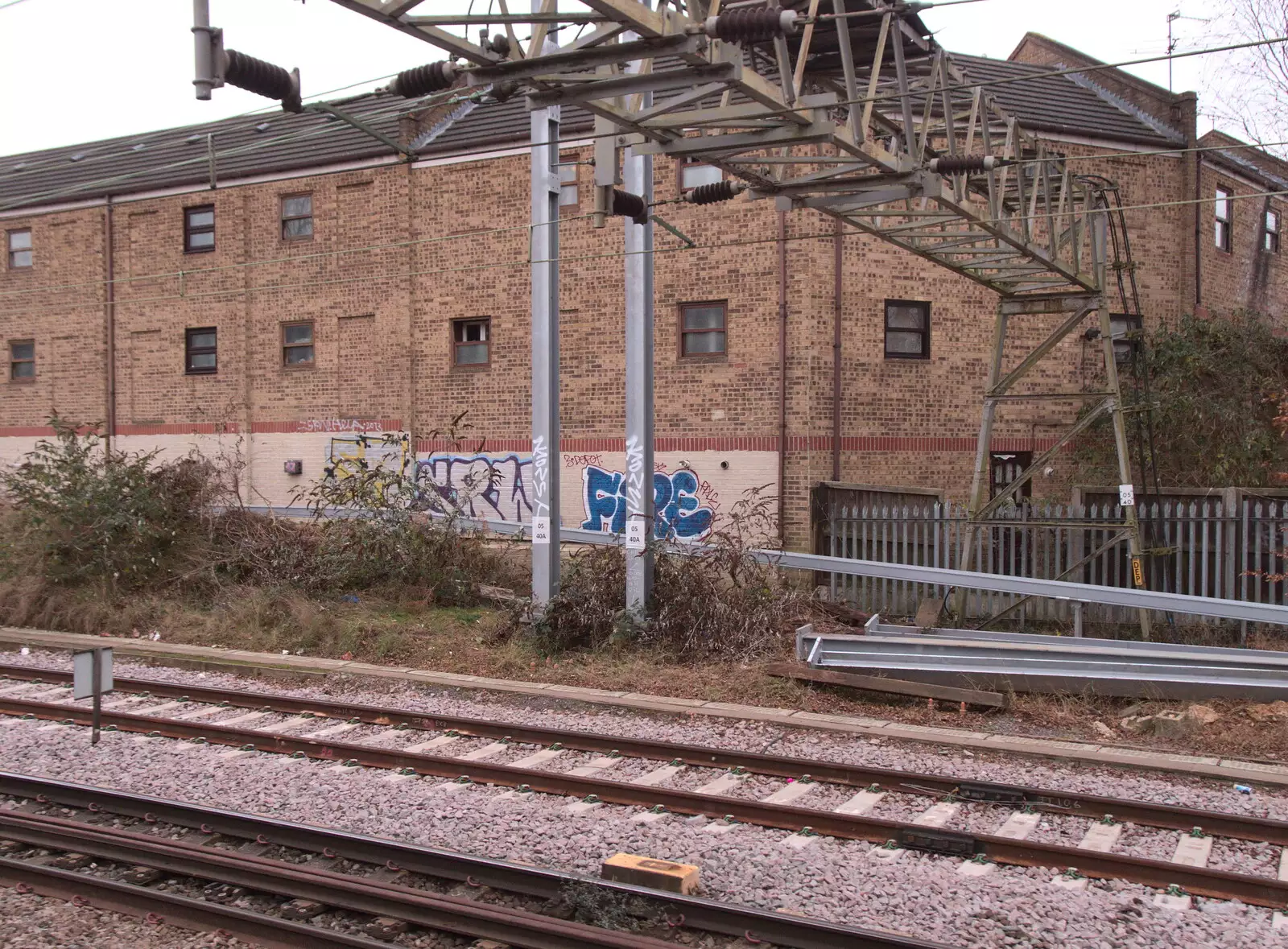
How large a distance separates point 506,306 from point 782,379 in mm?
5486

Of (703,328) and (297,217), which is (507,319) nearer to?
(703,328)

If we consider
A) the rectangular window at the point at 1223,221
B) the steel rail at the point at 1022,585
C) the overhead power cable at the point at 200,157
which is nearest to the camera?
the steel rail at the point at 1022,585

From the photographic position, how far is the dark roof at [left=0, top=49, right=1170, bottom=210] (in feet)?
61.8

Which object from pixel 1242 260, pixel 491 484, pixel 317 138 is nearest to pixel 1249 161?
pixel 1242 260

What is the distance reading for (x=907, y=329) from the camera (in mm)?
17781

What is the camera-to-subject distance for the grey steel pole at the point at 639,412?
12383mm

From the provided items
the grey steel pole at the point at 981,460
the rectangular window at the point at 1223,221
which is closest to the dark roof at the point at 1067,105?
the rectangular window at the point at 1223,221

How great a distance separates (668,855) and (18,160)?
97.0 ft

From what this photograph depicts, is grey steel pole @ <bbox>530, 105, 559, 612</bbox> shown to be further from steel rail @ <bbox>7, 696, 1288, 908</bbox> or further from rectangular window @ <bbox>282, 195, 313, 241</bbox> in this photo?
rectangular window @ <bbox>282, 195, 313, 241</bbox>

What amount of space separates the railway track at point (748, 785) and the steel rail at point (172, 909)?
2.52m

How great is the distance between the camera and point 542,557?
12.8 m

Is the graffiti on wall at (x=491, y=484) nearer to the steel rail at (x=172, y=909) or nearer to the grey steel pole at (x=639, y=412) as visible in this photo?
the grey steel pole at (x=639, y=412)

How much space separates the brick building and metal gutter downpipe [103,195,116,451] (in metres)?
0.06

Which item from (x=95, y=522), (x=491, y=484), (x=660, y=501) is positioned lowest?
(x=95, y=522)
